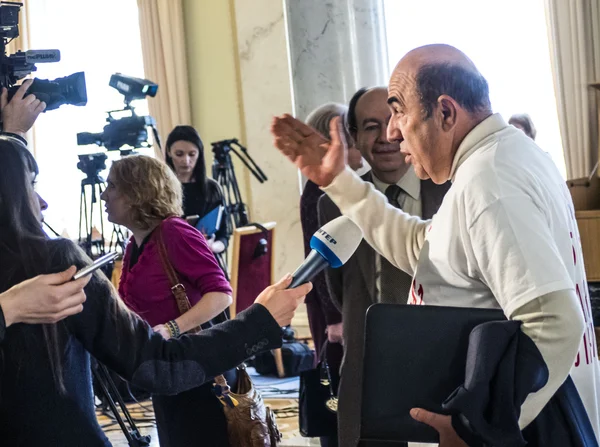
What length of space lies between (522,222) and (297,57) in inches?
201

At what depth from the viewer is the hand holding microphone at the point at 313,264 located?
182 cm

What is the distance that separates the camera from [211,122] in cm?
761

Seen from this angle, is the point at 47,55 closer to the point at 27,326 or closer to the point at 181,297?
the point at 181,297

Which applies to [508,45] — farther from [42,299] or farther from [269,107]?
[42,299]

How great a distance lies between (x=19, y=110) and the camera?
2938mm

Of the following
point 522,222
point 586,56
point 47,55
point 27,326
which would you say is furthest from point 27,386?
point 586,56

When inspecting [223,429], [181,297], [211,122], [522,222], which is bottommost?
[223,429]


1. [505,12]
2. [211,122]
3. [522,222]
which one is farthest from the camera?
[211,122]

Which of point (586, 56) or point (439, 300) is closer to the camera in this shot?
point (439, 300)

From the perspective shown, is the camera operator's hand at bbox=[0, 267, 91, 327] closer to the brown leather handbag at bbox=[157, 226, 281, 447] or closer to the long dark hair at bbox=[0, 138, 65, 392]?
the long dark hair at bbox=[0, 138, 65, 392]

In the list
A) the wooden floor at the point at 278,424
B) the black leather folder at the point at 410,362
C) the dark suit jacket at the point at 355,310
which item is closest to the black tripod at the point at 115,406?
the wooden floor at the point at 278,424

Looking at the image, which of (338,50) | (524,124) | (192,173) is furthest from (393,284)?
(338,50)

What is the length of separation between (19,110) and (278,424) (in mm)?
2332

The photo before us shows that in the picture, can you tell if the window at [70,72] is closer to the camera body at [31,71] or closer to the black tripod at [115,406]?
the black tripod at [115,406]
